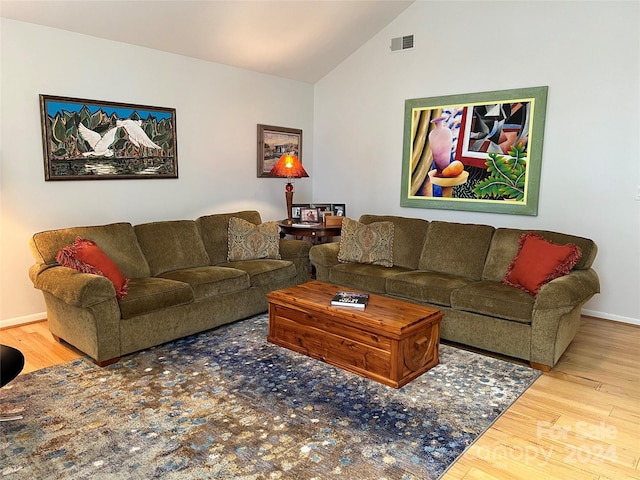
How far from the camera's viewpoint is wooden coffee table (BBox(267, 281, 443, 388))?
298 cm

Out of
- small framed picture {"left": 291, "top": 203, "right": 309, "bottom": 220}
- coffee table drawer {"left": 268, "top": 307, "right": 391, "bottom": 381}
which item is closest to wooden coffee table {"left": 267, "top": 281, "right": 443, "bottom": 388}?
coffee table drawer {"left": 268, "top": 307, "right": 391, "bottom": 381}

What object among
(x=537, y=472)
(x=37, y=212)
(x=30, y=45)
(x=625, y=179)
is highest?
(x=30, y=45)

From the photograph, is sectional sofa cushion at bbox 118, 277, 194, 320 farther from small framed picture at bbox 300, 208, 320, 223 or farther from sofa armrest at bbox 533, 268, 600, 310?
sofa armrest at bbox 533, 268, 600, 310

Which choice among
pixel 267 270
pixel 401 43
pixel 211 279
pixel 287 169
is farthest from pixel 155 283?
pixel 401 43

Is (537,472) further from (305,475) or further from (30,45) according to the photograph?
(30,45)

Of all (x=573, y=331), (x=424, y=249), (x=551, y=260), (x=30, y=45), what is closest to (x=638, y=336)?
(x=573, y=331)

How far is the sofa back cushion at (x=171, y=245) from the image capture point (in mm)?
4121

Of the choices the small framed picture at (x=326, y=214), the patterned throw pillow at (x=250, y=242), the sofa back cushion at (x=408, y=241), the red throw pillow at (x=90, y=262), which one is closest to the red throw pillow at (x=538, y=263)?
the sofa back cushion at (x=408, y=241)

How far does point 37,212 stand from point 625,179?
486cm

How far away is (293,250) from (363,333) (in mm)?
1788

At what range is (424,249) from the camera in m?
4.42

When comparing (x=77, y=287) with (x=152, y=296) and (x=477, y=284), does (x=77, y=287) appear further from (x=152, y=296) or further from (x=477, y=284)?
(x=477, y=284)

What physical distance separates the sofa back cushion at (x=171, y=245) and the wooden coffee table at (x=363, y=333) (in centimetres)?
107

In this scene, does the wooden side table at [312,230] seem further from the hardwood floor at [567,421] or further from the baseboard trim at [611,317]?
the baseboard trim at [611,317]
